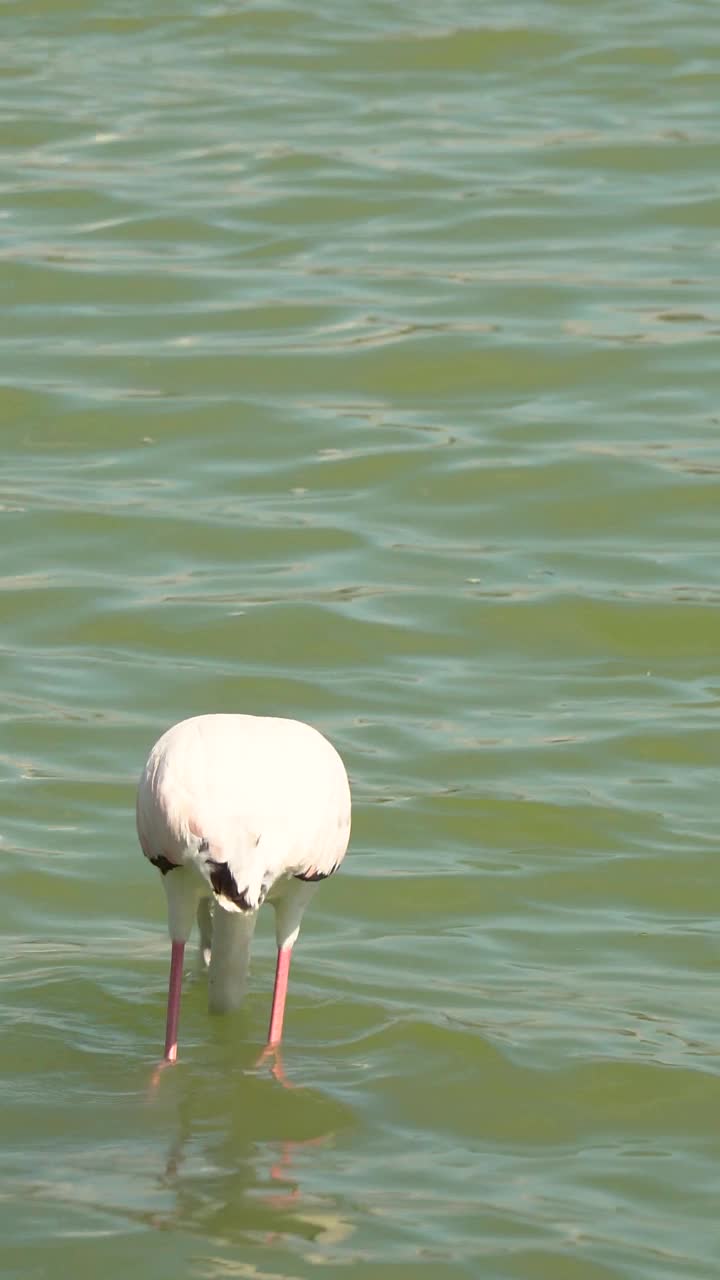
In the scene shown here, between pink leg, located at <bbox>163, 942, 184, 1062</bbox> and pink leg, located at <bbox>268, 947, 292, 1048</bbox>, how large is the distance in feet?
0.91

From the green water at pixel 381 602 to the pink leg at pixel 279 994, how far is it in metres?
0.13

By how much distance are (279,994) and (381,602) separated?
4.34 metres

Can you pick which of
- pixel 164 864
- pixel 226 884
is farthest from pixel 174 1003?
pixel 226 884

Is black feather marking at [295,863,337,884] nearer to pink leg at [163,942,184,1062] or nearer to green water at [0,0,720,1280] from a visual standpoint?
pink leg at [163,942,184,1062]

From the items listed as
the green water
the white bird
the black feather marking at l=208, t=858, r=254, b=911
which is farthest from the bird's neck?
the black feather marking at l=208, t=858, r=254, b=911

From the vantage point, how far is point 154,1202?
6344mm

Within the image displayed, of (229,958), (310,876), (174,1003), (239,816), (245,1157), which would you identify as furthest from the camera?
(229,958)

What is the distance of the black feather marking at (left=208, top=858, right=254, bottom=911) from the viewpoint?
6.51 m

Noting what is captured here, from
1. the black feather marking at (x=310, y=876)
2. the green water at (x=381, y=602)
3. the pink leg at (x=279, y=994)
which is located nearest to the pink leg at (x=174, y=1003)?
the green water at (x=381, y=602)

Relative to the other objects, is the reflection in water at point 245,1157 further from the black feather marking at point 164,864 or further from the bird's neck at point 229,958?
the black feather marking at point 164,864

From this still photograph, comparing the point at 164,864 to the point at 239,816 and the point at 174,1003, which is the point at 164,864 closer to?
the point at 239,816

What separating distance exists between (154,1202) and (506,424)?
793 centimetres

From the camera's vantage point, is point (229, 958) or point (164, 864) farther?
point (229, 958)

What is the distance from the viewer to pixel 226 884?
6535mm
